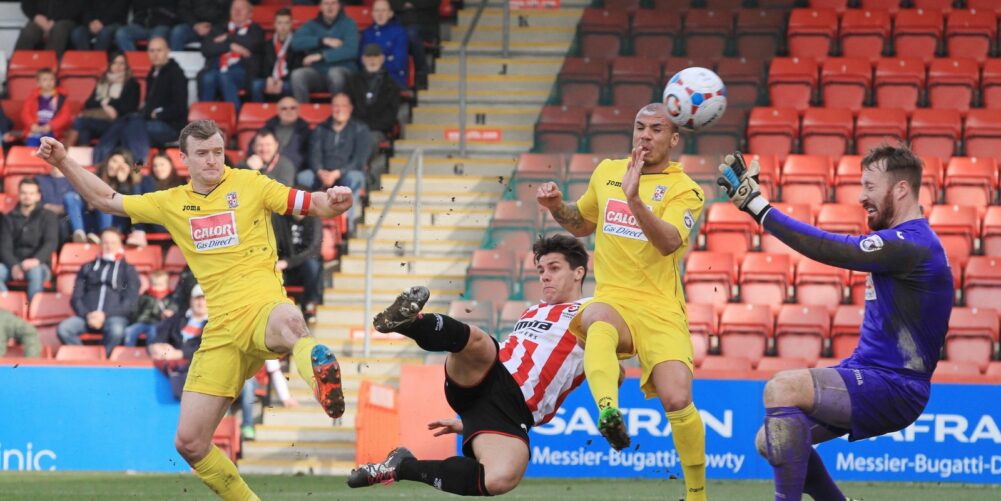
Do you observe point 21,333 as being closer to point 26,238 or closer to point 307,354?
point 26,238

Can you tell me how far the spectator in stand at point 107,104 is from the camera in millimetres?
17062

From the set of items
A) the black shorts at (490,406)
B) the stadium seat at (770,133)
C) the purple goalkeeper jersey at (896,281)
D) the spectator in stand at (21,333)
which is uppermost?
the stadium seat at (770,133)

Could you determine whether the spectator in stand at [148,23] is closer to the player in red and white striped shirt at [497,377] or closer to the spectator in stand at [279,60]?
the spectator in stand at [279,60]

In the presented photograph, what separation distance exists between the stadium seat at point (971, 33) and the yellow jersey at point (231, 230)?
1035 cm

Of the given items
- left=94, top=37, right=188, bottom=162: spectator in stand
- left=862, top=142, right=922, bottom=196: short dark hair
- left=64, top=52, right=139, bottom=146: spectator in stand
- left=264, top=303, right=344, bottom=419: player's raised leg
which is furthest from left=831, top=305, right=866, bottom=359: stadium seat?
left=64, top=52, right=139, bottom=146: spectator in stand

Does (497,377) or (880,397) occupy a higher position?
(880,397)

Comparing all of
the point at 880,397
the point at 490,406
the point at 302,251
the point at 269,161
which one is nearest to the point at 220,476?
the point at 490,406

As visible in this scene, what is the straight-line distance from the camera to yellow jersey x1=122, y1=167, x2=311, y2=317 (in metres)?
8.48

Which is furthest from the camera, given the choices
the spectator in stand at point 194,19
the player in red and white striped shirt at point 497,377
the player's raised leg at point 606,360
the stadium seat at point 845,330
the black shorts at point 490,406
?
the spectator in stand at point 194,19

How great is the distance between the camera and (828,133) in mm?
15773

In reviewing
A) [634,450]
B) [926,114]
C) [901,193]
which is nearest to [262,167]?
[634,450]

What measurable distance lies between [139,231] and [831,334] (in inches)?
275

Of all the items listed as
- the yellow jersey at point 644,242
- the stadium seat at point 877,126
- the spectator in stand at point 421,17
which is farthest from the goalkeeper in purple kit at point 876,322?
the spectator in stand at point 421,17

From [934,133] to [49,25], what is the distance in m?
10.8
